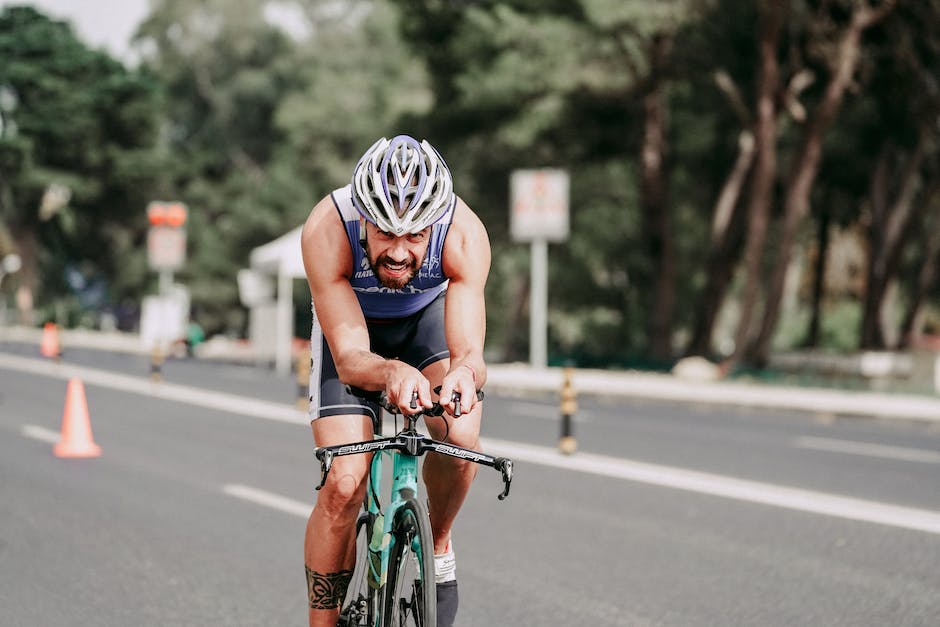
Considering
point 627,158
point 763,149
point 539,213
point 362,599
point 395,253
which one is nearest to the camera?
point 395,253

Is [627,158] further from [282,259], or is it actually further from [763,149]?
[282,259]

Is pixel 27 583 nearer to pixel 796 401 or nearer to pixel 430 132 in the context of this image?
pixel 796 401

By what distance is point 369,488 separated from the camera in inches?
185

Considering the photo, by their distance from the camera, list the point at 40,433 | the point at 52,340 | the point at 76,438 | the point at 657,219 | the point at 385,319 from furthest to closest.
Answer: the point at 657,219
the point at 52,340
the point at 40,433
the point at 76,438
the point at 385,319

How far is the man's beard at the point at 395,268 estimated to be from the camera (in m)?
4.30

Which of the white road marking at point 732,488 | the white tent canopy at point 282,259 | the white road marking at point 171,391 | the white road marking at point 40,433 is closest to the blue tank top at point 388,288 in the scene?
the white road marking at point 732,488

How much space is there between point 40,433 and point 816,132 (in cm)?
1798

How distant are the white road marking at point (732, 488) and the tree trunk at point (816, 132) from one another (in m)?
15.4

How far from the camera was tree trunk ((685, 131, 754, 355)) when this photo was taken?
31.6 metres

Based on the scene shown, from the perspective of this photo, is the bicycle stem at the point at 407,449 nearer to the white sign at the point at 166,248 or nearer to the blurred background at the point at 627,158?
the blurred background at the point at 627,158

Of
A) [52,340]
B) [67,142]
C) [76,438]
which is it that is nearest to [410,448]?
[76,438]

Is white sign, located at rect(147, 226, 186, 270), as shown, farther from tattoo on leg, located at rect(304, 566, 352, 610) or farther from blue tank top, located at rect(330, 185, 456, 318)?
tattoo on leg, located at rect(304, 566, 352, 610)

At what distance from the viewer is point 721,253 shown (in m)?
31.7

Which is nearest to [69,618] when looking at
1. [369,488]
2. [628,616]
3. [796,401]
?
[369,488]
